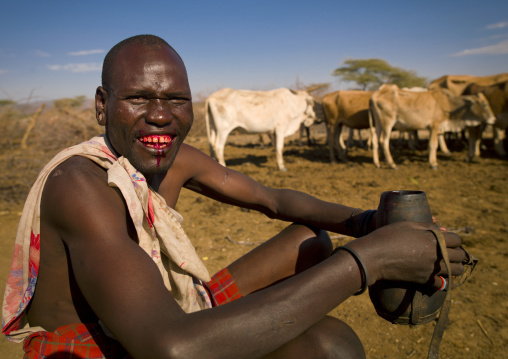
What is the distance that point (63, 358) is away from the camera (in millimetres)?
1269

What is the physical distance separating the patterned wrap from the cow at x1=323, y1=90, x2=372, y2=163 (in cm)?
849

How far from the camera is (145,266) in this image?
1.05 m

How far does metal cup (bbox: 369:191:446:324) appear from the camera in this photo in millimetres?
1372

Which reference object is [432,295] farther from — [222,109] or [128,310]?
[222,109]

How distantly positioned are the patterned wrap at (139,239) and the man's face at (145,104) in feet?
0.29

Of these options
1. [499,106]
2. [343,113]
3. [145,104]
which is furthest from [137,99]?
[499,106]

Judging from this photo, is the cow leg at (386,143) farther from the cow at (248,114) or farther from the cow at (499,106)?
the cow at (499,106)

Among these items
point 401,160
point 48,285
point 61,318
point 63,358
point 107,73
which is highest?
point 107,73

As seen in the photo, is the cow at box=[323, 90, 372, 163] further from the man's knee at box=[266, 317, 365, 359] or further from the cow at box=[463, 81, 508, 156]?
the man's knee at box=[266, 317, 365, 359]

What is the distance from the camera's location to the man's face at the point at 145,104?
1412mm

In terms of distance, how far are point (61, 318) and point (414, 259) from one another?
4.17 ft

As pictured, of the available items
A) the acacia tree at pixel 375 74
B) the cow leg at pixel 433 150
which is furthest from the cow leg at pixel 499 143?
the acacia tree at pixel 375 74

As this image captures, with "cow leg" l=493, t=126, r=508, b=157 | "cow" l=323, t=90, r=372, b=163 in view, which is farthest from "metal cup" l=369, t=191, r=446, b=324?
"cow leg" l=493, t=126, r=508, b=157

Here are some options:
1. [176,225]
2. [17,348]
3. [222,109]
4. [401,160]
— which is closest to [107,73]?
[176,225]
